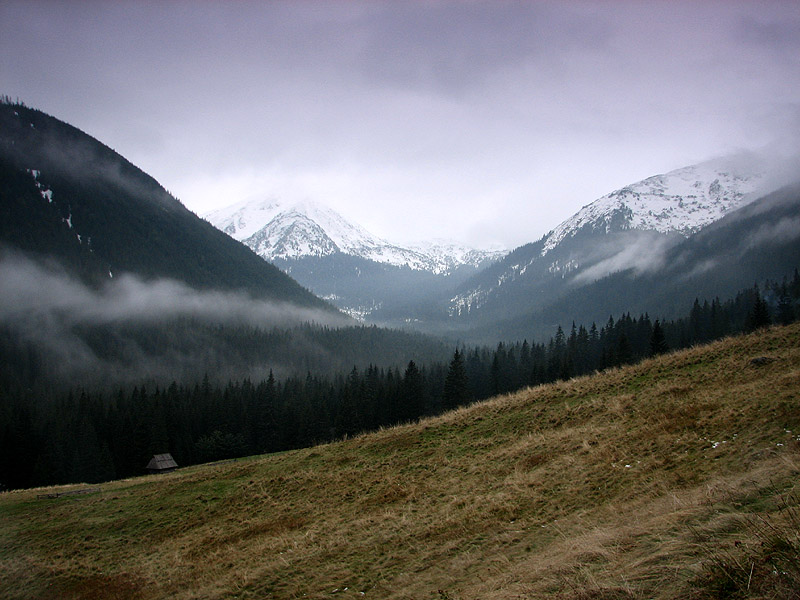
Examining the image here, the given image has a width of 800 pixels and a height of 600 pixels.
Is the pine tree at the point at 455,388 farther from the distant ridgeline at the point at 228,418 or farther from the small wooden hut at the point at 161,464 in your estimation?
the small wooden hut at the point at 161,464

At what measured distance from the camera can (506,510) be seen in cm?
1245

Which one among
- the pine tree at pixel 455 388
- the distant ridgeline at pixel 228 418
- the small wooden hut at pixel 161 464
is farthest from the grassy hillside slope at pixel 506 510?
the distant ridgeline at pixel 228 418

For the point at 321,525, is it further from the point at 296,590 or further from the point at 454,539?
the point at 454,539

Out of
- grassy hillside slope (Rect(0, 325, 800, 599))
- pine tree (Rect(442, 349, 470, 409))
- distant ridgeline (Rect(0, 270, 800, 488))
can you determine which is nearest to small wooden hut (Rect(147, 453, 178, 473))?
distant ridgeline (Rect(0, 270, 800, 488))

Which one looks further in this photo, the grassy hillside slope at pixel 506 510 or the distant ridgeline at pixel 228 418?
the distant ridgeline at pixel 228 418

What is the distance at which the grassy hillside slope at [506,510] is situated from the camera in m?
A: 6.86

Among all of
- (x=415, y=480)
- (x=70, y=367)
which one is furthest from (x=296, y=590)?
(x=70, y=367)

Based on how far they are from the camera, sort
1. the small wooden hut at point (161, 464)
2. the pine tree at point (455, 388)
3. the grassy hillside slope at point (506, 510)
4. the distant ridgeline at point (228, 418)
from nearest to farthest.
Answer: the grassy hillside slope at point (506, 510)
the small wooden hut at point (161, 464)
the distant ridgeline at point (228, 418)
the pine tree at point (455, 388)

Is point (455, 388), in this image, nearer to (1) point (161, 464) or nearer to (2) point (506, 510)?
(1) point (161, 464)

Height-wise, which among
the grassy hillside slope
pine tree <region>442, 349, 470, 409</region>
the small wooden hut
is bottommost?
the small wooden hut

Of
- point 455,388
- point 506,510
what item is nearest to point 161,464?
point 455,388

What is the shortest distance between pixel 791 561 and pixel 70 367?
18309 centimetres

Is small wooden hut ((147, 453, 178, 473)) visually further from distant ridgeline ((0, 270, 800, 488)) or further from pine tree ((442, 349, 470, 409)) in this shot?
pine tree ((442, 349, 470, 409))

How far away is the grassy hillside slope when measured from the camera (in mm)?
6863
